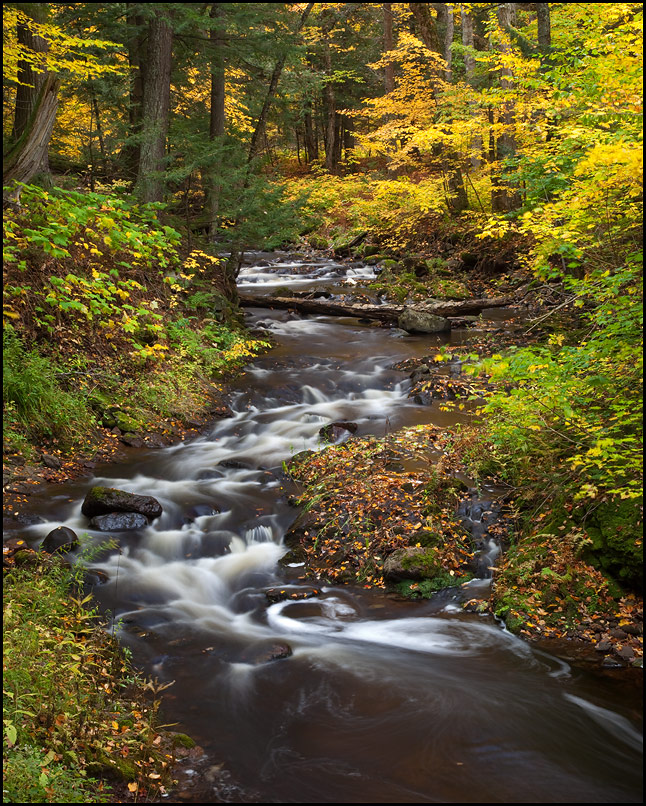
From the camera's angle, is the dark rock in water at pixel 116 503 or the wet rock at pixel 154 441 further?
the wet rock at pixel 154 441

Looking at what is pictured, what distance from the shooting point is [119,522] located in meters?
6.73

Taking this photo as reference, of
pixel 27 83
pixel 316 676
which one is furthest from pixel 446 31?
pixel 316 676

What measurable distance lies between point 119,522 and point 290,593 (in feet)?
6.82

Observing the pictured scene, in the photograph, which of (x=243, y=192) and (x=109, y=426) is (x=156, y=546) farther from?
(x=243, y=192)

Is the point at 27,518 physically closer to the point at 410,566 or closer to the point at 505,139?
the point at 410,566

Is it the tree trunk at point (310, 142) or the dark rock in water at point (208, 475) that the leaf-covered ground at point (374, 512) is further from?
the tree trunk at point (310, 142)

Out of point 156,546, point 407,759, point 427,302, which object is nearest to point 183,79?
point 427,302

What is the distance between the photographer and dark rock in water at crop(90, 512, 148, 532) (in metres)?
6.61

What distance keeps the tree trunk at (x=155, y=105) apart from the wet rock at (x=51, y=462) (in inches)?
240

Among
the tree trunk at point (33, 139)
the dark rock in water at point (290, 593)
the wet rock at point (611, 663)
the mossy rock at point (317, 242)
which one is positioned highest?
the mossy rock at point (317, 242)

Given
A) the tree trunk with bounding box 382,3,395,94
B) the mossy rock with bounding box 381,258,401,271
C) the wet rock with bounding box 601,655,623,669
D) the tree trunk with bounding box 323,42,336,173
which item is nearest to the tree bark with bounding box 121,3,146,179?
the mossy rock with bounding box 381,258,401,271

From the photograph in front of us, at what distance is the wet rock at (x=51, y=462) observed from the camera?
7.36 m

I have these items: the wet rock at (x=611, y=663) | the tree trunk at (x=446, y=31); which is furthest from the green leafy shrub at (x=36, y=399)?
the tree trunk at (x=446, y=31)

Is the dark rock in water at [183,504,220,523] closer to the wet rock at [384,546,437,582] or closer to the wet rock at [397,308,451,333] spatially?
the wet rock at [384,546,437,582]
